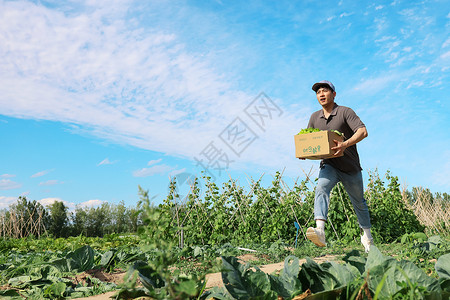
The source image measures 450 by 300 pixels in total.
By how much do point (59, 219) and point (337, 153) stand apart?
19.1 metres

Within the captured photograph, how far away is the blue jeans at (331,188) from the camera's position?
4157 mm

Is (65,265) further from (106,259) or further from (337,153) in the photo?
(337,153)

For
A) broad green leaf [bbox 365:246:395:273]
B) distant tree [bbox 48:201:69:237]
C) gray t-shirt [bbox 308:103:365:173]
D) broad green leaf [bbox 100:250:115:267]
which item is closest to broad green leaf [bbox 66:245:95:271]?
broad green leaf [bbox 100:250:115:267]

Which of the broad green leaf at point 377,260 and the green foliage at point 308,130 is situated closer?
the broad green leaf at point 377,260

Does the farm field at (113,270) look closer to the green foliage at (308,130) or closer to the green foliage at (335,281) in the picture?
the green foliage at (335,281)

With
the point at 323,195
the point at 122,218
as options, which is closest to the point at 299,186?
the point at 323,195

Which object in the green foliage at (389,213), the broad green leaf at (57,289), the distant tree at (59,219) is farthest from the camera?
the distant tree at (59,219)

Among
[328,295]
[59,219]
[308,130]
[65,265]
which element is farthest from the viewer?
[59,219]

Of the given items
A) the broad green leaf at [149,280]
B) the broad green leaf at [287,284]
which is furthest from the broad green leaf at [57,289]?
the broad green leaf at [287,284]

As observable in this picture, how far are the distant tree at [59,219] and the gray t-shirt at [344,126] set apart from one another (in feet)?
60.5

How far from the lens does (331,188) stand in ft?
13.8

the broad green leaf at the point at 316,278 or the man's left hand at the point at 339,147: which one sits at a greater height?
the man's left hand at the point at 339,147

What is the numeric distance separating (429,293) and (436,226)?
27.7 ft

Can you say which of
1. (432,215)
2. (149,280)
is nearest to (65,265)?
(149,280)
